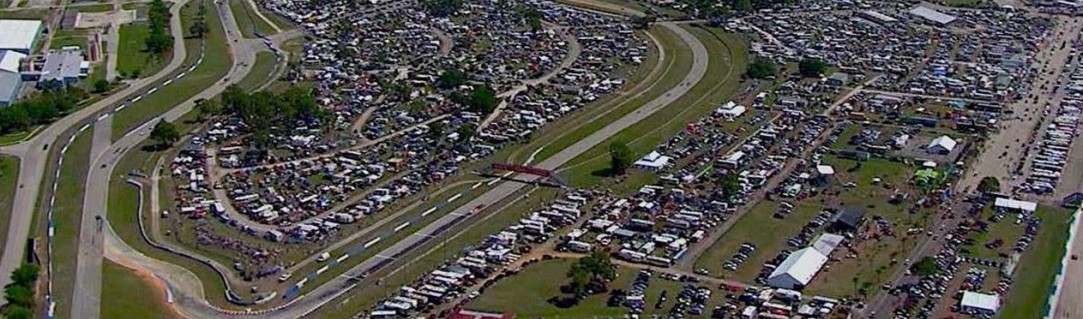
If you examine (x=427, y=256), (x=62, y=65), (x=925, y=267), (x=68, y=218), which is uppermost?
(x=925, y=267)

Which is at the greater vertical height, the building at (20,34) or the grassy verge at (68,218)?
the grassy verge at (68,218)

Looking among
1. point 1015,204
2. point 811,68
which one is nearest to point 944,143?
point 1015,204

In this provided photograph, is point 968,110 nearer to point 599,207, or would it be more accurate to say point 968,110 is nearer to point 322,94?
point 599,207

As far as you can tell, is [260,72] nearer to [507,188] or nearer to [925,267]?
[507,188]

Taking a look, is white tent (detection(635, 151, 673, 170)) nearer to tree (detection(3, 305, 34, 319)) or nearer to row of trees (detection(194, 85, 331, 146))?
row of trees (detection(194, 85, 331, 146))

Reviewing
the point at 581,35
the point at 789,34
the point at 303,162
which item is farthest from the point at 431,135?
the point at 789,34

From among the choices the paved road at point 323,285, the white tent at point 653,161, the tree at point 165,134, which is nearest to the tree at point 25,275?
the paved road at point 323,285

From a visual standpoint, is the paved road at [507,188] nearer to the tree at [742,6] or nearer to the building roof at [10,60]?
the tree at [742,6]
